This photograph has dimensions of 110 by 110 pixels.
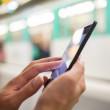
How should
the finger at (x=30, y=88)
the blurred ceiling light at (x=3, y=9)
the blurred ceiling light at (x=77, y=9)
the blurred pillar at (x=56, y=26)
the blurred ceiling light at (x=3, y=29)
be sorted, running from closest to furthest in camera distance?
1. the finger at (x=30, y=88)
2. the blurred ceiling light at (x=77, y=9)
3. the blurred pillar at (x=56, y=26)
4. the blurred ceiling light at (x=3, y=9)
5. the blurred ceiling light at (x=3, y=29)

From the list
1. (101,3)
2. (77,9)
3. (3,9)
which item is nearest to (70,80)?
(101,3)

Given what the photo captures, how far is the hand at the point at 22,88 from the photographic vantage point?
0.74 metres

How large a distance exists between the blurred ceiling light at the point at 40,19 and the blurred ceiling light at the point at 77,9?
24cm

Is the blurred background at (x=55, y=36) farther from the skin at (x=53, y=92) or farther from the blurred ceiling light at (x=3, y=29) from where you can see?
the skin at (x=53, y=92)

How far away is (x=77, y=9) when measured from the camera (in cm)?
223

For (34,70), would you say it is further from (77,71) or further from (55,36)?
(55,36)

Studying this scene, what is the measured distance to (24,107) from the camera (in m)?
2.20

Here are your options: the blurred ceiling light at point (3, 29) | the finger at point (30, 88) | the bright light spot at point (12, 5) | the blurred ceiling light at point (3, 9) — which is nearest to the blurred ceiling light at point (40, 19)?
the bright light spot at point (12, 5)

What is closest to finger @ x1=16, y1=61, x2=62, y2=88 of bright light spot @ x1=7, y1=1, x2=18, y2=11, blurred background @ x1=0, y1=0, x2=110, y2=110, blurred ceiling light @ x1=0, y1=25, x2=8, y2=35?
blurred background @ x1=0, y1=0, x2=110, y2=110

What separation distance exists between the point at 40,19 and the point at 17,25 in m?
0.81

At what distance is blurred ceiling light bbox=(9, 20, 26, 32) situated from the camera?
338cm

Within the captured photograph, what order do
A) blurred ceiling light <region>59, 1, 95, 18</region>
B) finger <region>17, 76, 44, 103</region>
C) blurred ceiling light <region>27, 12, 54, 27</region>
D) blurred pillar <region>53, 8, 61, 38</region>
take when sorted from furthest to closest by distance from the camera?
blurred ceiling light <region>27, 12, 54, 27</region>, blurred pillar <region>53, 8, 61, 38</region>, blurred ceiling light <region>59, 1, 95, 18</region>, finger <region>17, 76, 44, 103</region>

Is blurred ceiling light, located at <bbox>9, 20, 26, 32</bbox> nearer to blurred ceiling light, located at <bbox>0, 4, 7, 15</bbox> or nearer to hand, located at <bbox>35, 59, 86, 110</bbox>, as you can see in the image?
blurred ceiling light, located at <bbox>0, 4, 7, 15</bbox>

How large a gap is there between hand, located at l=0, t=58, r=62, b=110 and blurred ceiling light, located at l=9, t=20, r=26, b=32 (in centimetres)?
259
